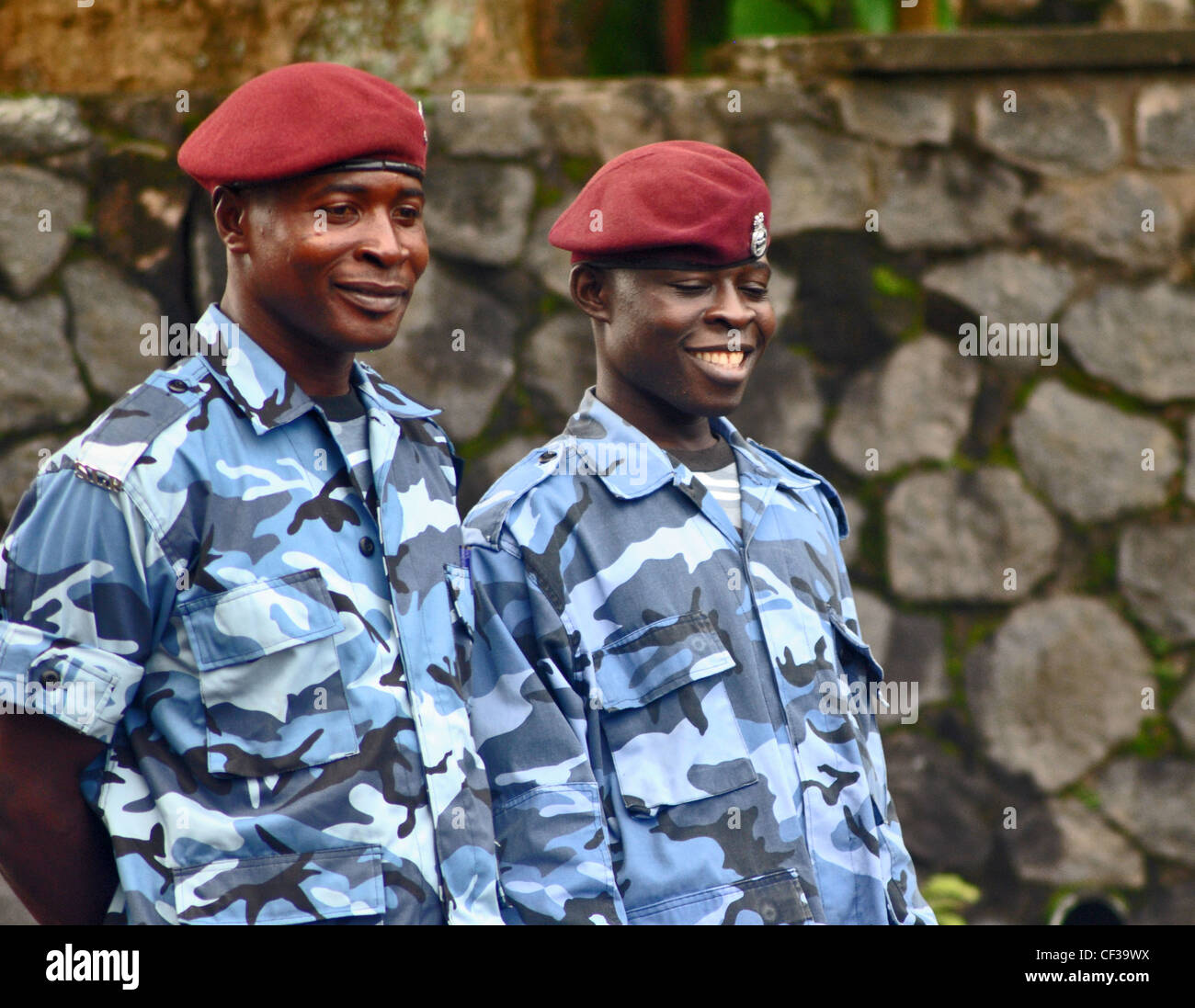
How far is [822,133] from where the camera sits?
11.7 feet

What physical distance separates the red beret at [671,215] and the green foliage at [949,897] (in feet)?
6.23

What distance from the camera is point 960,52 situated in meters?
3.55

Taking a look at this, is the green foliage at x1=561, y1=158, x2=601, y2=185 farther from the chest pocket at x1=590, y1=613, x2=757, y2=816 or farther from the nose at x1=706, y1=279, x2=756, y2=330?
the chest pocket at x1=590, y1=613, x2=757, y2=816

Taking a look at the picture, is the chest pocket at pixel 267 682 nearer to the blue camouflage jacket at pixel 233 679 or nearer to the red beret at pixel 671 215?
the blue camouflage jacket at pixel 233 679

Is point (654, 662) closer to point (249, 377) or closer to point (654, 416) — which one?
point (654, 416)

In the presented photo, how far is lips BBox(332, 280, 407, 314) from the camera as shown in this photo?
191 centimetres

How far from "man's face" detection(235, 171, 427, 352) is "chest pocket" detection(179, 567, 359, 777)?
1.18ft

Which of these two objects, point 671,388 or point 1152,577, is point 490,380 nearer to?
point 671,388

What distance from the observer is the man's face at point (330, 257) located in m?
1.89

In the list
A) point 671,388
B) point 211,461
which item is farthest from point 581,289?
point 211,461

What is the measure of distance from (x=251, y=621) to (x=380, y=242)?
0.51m

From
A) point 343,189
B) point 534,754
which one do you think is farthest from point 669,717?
point 343,189

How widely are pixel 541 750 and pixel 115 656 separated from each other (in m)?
0.55
